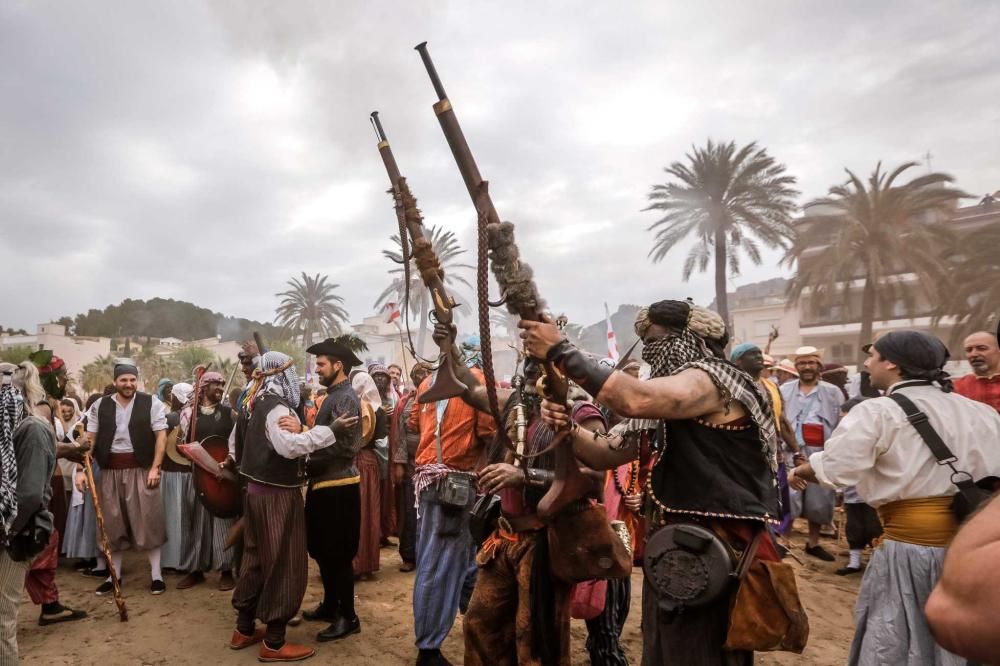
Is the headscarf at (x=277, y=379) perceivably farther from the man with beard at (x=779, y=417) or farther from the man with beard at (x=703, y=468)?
the man with beard at (x=779, y=417)

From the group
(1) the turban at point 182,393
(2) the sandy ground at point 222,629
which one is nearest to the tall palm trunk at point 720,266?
(2) the sandy ground at point 222,629

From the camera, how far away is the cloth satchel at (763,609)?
7.26 ft

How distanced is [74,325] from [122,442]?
66440 mm

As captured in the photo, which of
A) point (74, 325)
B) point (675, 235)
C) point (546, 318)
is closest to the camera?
point (546, 318)

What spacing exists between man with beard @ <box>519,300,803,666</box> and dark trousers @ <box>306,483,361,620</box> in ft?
8.87

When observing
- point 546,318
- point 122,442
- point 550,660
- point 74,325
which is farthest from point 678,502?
point 74,325

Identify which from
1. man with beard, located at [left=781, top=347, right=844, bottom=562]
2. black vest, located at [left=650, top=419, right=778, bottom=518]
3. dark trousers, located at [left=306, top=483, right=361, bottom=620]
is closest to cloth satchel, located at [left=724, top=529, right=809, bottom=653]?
black vest, located at [left=650, top=419, right=778, bottom=518]

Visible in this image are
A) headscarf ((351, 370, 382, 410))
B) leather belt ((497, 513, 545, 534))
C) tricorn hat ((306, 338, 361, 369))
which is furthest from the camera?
headscarf ((351, 370, 382, 410))

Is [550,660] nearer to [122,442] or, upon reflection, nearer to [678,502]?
[678,502]

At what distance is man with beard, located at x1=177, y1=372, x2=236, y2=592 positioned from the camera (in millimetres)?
5992

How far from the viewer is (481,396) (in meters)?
3.52

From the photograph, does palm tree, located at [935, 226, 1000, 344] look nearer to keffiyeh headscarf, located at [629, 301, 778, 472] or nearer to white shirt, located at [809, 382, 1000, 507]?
white shirt, located at [809, 382, 1000, 507]

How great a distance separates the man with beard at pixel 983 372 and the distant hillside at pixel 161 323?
60.1 metres

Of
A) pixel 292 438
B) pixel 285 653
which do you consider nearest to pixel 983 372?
pixel 292 438
